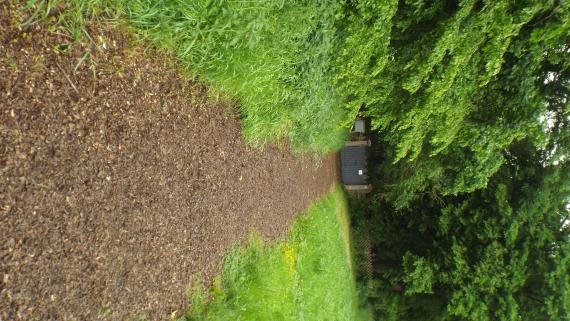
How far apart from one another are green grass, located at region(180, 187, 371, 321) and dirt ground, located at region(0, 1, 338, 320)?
40cm

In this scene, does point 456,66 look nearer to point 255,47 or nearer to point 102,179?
point 255,47

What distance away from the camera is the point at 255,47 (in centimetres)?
443

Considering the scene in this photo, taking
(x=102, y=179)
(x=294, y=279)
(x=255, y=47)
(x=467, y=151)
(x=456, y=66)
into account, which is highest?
(x=255, y=47)

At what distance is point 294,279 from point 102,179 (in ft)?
15.1

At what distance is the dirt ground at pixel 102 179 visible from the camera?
2543mm

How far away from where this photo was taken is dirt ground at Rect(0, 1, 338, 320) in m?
2.54

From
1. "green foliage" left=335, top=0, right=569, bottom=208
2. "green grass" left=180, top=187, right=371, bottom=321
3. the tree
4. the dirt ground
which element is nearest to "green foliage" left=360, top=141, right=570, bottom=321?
the tree

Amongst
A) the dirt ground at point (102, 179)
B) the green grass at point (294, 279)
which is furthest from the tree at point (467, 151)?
the dirt ground at point (102, 179)

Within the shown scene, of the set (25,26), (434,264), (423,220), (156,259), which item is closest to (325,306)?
(434,264)

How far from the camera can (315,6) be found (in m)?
5.04

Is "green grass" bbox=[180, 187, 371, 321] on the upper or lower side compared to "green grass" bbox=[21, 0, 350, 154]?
lower

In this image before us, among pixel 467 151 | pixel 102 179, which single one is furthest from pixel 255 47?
pixel 467 151

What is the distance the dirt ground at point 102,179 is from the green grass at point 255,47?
190 millimetres

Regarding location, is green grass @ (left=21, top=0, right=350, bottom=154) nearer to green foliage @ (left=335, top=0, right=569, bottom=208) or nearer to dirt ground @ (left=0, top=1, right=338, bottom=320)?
dirt ground @ (left=0, top=1, right=338, bottom=320)
